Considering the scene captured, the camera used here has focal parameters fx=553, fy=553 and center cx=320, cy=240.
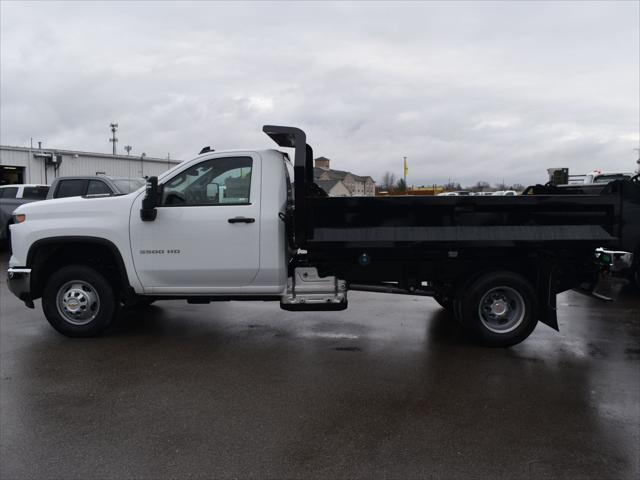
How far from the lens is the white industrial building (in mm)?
28938

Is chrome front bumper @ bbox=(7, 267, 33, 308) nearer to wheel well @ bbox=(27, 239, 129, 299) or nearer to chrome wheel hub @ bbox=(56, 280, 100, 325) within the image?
wheel well @ bbox=(27, 239, 129, 299)

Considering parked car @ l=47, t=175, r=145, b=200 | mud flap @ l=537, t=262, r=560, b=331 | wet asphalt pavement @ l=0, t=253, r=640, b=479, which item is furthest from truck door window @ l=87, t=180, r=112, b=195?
mud flap @ l=537, t=262, r=560, b=331

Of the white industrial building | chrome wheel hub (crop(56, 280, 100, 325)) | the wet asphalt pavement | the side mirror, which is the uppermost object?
the white industrial building

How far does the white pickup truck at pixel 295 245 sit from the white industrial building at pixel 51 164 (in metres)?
22.0

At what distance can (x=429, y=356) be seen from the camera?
600 cm

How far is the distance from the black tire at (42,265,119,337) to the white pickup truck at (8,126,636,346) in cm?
1

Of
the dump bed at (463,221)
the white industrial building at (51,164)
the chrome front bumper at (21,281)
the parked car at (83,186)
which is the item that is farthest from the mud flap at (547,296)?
the white industrial building at (51,164)

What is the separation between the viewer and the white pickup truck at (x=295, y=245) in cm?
600

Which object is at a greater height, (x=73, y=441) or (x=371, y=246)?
(x=371, y=246)

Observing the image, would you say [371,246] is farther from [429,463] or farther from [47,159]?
[47,159]

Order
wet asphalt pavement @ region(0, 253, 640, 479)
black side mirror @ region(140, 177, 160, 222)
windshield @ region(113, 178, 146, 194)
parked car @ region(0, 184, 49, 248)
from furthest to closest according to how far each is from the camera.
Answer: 1. parked car @ region(0, 184, 49, 248)
2. windshield @ region(113, 178, 146, 194)
3. black side mirror @ region(140, 177, 160, 222)
4. wet asphalt pavement @ region(0, 253, 640, 479)

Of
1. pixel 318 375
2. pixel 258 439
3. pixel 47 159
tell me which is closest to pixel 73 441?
pixel 258 439

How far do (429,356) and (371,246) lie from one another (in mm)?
1349

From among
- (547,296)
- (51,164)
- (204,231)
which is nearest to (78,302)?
(204,231)
